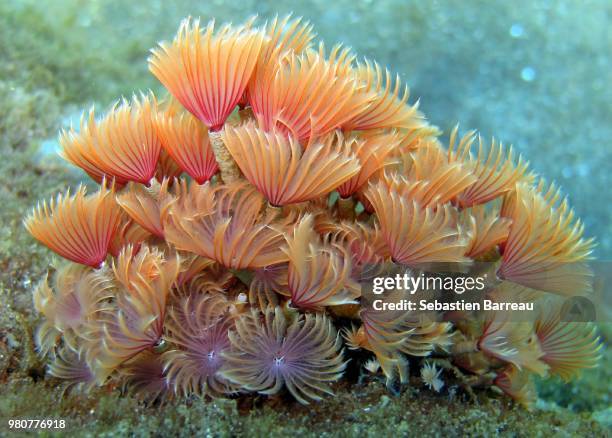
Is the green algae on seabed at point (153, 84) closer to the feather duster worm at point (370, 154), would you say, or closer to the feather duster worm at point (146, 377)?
A: the feather duster worm at point (146, 377)

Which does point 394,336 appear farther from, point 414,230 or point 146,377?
point 146,377

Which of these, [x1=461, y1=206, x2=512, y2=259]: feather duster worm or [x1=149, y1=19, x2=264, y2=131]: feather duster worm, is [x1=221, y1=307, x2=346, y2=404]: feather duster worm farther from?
[x1=149, y1=19, x2=264, y2=131]: feather duster worm

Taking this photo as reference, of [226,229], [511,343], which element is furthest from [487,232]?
[226,229]

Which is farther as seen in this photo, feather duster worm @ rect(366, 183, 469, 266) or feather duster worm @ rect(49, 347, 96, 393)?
feather duster worm @ rect(49, 347, 96, 393)

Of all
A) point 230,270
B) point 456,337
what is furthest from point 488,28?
point 230,270

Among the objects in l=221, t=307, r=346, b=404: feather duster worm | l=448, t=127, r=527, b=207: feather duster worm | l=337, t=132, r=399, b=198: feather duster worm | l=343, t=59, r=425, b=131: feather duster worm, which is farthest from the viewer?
l=448, t=127, r=527, b=207: feather duster worm

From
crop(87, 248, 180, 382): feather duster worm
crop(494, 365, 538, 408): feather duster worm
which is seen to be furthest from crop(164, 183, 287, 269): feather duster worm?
crop(494, 365, 538, 408): feather duster worm
